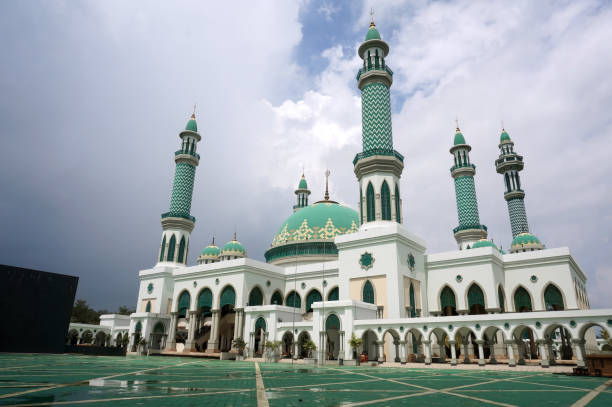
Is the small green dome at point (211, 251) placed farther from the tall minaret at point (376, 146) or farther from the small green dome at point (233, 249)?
the tall minaret at point (376, 146)

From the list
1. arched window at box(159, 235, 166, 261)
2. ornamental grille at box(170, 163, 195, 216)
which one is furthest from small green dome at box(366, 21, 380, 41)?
arched window at box(159, 235, 166, 261)

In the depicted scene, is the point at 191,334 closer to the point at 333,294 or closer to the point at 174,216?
the point at 174,216

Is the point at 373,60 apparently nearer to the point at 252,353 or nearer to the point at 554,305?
the point at 554,305

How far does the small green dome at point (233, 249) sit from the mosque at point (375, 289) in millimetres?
11192

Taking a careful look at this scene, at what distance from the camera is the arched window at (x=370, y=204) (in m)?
30.4

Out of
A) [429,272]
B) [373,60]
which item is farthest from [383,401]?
[373,60]

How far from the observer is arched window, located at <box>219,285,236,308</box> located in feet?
114

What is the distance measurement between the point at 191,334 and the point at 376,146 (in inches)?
887

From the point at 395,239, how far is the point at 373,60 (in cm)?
1597

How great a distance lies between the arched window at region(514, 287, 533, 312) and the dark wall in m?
31.7

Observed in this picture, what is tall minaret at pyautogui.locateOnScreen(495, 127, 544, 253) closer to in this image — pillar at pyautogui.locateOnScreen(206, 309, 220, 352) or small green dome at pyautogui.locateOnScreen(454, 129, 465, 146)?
small green dome at pyautogui.locateOnScreen(454, 129, 465, 146)

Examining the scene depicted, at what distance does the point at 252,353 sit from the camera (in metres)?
30.9

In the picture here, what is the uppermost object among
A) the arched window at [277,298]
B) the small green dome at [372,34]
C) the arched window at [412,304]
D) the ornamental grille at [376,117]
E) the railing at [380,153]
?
the small green dome at [372,34]

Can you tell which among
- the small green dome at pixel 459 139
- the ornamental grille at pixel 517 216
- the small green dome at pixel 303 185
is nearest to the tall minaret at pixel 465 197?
the small green dome at pixel 459 139
